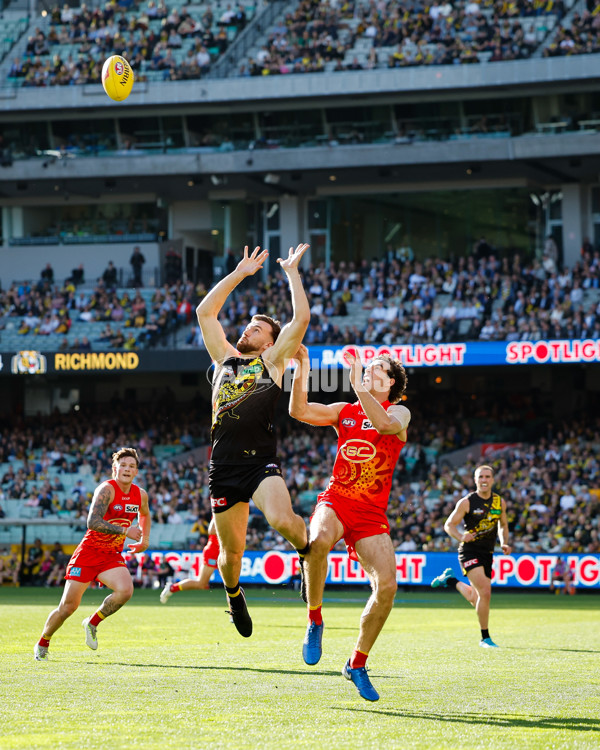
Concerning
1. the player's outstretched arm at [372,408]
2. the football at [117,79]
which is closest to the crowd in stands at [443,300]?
the football at [117,79]

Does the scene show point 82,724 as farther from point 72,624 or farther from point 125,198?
point 125,198

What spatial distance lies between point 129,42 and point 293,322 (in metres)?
36.6

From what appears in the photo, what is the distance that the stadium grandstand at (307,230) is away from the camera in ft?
109

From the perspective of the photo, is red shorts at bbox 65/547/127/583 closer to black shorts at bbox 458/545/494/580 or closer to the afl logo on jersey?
the afl logo on jersey

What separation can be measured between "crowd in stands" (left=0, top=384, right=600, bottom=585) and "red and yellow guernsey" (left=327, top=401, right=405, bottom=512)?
19517 millimetres

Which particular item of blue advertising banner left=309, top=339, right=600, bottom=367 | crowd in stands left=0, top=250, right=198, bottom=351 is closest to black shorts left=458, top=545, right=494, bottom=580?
blue advertising banner left=309, top=339, right=600, bottom=367

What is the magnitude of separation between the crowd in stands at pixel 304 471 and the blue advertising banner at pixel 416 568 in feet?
2.72

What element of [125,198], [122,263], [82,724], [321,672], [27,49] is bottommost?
[321,672]

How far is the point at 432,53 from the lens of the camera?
38469mm

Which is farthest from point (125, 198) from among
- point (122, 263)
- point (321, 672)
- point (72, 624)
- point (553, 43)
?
point (321, 672)

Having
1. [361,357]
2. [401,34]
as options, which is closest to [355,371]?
[361,357]

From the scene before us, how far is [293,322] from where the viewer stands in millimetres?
8977

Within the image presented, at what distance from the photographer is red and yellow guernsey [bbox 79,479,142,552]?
478 inches

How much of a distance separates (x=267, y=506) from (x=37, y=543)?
23.4m
